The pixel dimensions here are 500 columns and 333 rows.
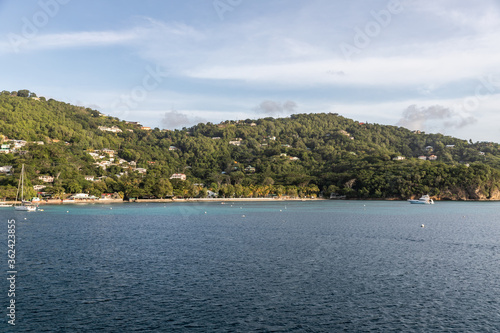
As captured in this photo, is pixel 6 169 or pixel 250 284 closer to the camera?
pixel 250 284

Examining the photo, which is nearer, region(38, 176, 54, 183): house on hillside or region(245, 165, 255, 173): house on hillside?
region(38, 176, 54, 183): house on hillside

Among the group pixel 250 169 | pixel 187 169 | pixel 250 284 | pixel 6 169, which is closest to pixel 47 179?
pixel 6 169

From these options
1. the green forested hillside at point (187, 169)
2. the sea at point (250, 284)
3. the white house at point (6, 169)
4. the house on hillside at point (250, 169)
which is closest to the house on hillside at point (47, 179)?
the green forested hillside at point (187, 169)

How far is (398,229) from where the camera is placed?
48.2 meters

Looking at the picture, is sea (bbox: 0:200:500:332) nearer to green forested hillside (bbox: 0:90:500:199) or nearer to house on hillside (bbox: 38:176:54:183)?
house on hillside (bbox: 38:176:54:183)

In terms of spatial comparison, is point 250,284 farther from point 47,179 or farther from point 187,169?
point 187,169

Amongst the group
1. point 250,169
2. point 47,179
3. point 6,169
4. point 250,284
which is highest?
point 250,169

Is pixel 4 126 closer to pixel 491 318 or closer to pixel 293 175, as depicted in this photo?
pixel 293 175

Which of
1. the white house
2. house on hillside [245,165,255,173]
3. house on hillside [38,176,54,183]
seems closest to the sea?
house on hillside [38,176,54,183]

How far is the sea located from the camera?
1625cm

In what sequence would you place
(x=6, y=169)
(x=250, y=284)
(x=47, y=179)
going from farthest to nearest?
(x=6, y=169) → (x=47, y=179) → (x=250, y=284)

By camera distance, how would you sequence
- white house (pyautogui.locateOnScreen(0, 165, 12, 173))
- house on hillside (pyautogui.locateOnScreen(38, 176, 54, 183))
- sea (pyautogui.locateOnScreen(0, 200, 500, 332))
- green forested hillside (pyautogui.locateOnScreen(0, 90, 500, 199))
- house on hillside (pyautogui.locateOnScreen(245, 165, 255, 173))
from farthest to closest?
house on hillside (pyautogui.locateOnScreen(245, 165, 255, 173)), green forested hillside (pyautogui.locateOnScreen(0, 90, 500, 199)), white house (pyautogui.locateOnScreen(0, 165, 12, 173)), house on hillside (pyautogui.locateOnScreen(38, 176, 54, 183)), sea (pyautogui.locateOnScreen(0, 200, 500, 332))

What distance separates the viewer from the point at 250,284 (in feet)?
71.1

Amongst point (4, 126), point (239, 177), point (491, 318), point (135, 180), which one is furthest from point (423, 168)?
point (4, 126)
